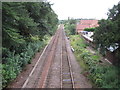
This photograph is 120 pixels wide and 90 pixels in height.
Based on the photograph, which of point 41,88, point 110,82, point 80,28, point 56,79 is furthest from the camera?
point 80,28

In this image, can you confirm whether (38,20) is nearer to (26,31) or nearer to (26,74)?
(26,31)

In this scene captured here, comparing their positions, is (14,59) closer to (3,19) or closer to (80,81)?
(3,19)

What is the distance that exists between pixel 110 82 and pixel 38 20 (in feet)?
50.9

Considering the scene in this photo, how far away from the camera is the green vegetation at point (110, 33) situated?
33.6 ft

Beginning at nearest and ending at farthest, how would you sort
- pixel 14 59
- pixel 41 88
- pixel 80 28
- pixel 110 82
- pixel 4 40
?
pixel 110 82 → pixel 41 88 → pixel 4 40 → pixel 14 59 → pixel 80 28

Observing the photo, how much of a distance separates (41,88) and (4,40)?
426 centimetres

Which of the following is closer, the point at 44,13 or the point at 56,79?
the point at 56,79

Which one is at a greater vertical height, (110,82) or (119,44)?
(119,44)

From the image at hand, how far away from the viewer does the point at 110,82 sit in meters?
9.31

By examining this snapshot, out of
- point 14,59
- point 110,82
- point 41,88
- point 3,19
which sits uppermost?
point 3,19

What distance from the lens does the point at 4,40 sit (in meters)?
10.8

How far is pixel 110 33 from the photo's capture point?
34.9 feet

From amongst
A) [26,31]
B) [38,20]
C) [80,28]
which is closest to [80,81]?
[26,31]

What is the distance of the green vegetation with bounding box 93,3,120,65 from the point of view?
1023cm
